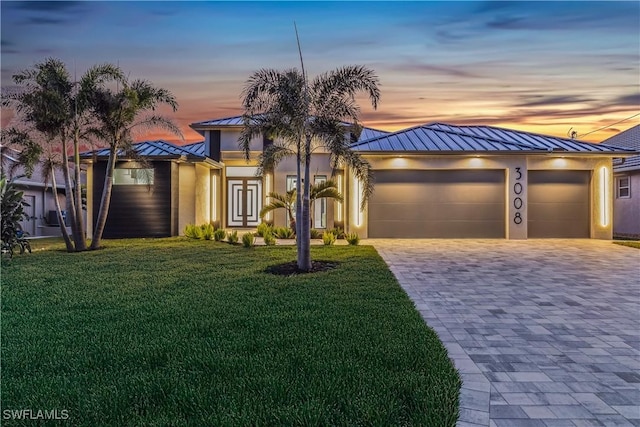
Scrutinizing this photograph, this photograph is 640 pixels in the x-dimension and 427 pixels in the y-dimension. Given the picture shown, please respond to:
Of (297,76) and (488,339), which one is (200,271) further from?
(488,339)

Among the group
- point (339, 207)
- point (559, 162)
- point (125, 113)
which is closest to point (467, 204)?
point (559, 162)

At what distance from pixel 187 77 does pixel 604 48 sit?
13.8 m

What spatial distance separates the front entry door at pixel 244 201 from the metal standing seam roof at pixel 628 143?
15.1 meters

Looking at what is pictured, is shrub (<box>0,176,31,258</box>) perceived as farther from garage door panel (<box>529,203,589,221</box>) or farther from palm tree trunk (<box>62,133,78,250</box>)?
garage door panel (<box>529,203,589,221</box>)

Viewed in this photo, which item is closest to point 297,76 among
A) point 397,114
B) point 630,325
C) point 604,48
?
point 630,325

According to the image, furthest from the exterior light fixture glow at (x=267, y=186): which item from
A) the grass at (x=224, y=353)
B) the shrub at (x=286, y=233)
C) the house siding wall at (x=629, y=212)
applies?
the house siding wall at (x=629, y=212)

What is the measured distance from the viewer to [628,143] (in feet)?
69.6

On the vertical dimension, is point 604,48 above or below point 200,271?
above

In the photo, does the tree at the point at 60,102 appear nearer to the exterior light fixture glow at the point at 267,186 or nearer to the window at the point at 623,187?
the exterior light fixture glow at the point at 267,186

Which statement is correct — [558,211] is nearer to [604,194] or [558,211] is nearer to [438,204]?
[604,194]

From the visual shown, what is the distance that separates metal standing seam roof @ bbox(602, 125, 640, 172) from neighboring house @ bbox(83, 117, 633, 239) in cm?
293

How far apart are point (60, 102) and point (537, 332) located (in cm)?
1206

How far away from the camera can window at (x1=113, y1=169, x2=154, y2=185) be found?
15453mm

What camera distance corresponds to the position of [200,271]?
820cm
